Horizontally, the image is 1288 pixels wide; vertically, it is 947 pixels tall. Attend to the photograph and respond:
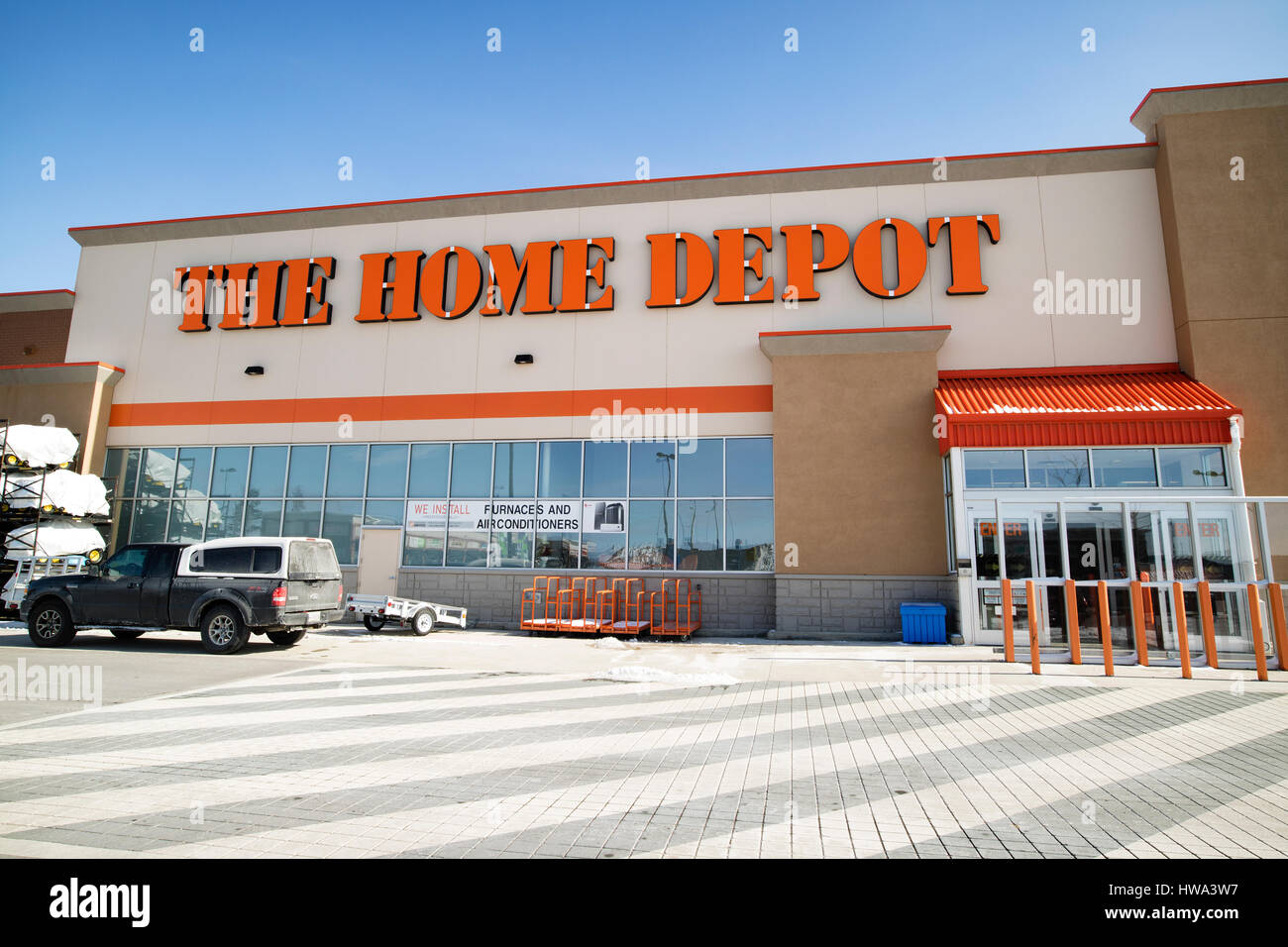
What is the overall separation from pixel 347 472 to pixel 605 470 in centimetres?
750

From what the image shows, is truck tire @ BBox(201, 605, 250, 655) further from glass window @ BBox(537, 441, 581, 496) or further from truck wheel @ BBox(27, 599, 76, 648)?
glass window @ BBox(537, 441, 581, 496)

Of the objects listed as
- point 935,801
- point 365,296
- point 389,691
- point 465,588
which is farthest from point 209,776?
point 365,296

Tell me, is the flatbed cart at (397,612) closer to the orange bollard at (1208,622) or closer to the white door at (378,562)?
the white door at (378,562)

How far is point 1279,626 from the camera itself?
11.5 meters

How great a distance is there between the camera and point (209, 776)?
5.45m

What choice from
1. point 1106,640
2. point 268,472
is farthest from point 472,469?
point 1106,640

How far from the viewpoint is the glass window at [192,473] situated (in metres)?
20.4

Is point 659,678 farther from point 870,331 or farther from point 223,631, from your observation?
point 870,331

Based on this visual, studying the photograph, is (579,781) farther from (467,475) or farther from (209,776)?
(467,475)

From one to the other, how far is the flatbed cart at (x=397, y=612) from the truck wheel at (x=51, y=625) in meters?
4.90

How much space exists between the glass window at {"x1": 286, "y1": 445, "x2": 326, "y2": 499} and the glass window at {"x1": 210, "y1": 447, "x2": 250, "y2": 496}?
148cm

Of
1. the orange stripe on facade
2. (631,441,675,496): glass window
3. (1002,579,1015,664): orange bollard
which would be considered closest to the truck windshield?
the orange stripe on facade

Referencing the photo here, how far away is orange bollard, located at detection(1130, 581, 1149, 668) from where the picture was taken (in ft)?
38.2
